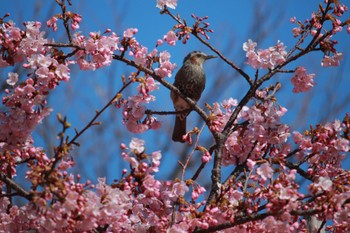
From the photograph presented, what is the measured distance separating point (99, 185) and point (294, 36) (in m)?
1.58

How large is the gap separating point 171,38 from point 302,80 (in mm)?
828

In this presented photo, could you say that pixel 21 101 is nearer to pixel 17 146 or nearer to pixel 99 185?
pixel 17 146

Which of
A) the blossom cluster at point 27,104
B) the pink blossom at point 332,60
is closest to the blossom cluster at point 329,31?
the pink blossom at point 332,60

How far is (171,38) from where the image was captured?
3.21 m

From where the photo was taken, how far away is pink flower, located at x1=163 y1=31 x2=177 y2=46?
320cm

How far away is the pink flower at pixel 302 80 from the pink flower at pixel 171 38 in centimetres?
75

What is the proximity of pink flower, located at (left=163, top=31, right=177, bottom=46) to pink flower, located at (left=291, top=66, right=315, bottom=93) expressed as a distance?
752mm

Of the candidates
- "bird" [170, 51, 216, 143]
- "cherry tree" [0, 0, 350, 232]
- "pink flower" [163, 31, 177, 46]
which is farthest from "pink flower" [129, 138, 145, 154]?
"bird" [170, 51, 216, 143]

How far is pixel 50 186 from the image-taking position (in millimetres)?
1930

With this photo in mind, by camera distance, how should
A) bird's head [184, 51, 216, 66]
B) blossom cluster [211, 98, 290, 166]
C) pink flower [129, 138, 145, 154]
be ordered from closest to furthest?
pink flower [129, 138, 145, 154], blossom cluster [211, 98, 290, 166], bird's head [184, 51, 216, 66]

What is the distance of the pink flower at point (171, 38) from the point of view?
10.5 ft

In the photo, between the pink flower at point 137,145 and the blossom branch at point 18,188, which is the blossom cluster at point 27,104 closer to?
the blossom branch at point 18,188

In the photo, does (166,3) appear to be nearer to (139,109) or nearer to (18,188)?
(139,109)

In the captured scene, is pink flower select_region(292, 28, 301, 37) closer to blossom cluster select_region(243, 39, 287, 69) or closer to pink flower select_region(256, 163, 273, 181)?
blossom cluster select_region(243, 39, 287, 69)
